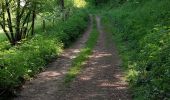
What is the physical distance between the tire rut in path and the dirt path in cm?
57

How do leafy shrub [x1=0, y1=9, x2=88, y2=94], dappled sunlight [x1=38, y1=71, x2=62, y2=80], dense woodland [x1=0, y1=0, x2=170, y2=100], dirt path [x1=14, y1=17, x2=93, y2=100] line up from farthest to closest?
dappled sunlight [x1=38, y1=71, x2=62, y2=80], leafy shrub [x1=0, y1=9, x2=88, y2=94], dirt path [x1=14, y1=17, x2=93, y2=100], dense woodland [x1=0, y1=0, x2=170, y2=100]

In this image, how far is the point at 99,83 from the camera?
15.2 m

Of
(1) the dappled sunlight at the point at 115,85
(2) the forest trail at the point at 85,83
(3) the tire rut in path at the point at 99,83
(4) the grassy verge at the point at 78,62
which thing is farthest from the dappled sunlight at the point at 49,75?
(1) the dappled sunlight at the point at 115,85

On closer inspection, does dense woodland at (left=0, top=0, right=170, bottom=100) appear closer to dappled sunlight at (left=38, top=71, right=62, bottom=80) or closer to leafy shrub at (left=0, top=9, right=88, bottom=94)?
leafy shrub at (left=0, top=9, right=88, bottom=94)

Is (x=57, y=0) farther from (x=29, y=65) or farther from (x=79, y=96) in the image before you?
(x=79, y=96)

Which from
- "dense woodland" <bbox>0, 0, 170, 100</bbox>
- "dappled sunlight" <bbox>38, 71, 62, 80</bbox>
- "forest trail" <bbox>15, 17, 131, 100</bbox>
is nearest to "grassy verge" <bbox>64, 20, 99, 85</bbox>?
"forest trail" <bbox>15, 17, 131, 100</bbox>

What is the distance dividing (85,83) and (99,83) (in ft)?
1.89

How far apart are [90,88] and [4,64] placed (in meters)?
3.50

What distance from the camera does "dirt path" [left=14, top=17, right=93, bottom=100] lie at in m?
13.6

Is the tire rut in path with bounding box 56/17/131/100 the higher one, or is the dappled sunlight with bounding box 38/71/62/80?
A: the dappled sunlight with bounding box 38/71/62/80

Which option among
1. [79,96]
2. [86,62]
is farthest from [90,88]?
[86,62]

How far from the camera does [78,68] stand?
1817cm

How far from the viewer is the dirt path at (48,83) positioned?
13.6 m

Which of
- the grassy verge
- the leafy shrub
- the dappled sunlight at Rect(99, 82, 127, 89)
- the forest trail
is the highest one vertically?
the leafy shrub
